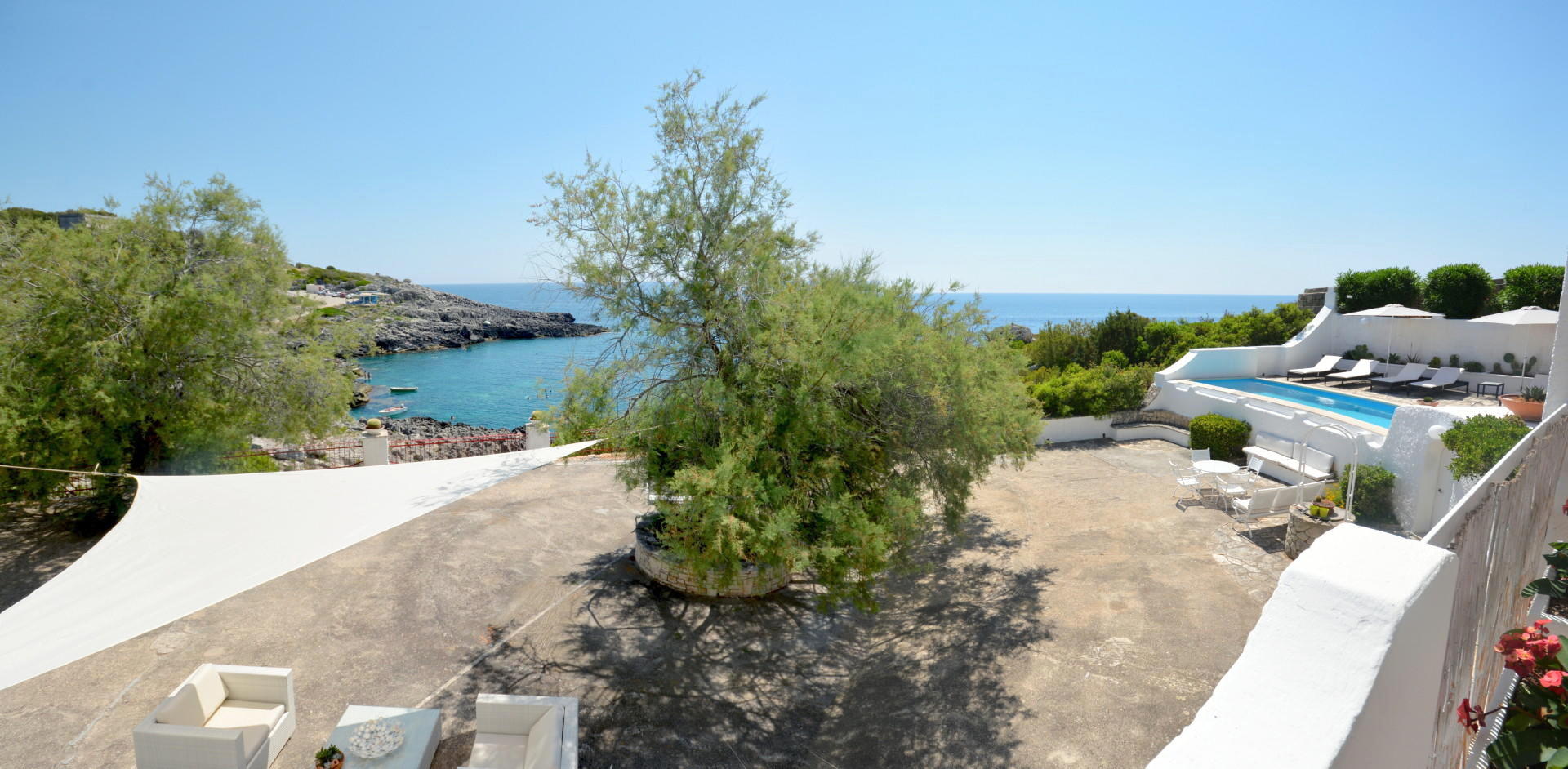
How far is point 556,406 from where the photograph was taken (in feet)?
25.0

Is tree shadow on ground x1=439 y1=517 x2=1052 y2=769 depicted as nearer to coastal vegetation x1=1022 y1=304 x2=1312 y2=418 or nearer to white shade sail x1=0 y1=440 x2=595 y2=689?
white shade sail x1=0 y1=440 x2=595 y2=689

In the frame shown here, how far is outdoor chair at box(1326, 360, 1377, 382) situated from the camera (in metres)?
15.6

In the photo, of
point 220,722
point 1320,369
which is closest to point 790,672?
point 220,722

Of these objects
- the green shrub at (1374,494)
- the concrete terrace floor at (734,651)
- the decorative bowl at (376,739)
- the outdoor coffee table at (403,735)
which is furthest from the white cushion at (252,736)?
the green shrub at (1374,494)

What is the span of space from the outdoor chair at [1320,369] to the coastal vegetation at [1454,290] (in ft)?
6.35

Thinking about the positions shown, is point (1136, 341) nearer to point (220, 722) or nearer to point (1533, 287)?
point (1533, 287)

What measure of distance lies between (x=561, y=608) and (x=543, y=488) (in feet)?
14.6

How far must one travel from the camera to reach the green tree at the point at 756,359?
6676 mm

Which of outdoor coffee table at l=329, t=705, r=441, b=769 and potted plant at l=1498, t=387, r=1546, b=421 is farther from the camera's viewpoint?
potted plant at l=1498, t=387, r=1546, b=421

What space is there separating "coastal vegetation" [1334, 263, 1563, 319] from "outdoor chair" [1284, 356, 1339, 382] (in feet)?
6.35

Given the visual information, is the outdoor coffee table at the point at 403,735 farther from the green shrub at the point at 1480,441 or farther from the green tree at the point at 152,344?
the green shrub at the point at 1480,441

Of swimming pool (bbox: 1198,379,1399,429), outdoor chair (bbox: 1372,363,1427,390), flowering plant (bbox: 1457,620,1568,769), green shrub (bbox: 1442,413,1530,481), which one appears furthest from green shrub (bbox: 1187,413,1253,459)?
flowering plant (bbox: 1457,620,1568,769)

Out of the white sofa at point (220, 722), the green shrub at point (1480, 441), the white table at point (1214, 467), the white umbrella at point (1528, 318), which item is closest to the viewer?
the white sofa at point (220, 722)

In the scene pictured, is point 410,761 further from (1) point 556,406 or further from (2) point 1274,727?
(2) point 1274,727
